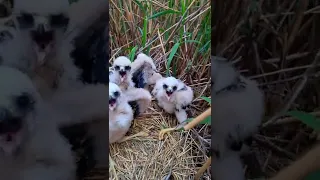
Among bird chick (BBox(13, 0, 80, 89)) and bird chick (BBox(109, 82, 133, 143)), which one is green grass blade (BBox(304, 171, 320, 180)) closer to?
bird chick (BBox(109, 82, 133, 143))

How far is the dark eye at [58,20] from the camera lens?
3.80 ft


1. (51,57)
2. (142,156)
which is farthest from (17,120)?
(142,156)

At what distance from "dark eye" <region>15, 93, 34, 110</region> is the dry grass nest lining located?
0.96ft

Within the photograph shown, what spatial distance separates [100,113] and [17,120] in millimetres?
221

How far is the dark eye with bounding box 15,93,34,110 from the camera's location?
1175mm

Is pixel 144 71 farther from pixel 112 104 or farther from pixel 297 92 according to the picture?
pixel 297 92

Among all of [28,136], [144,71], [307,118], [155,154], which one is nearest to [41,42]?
[28,136]

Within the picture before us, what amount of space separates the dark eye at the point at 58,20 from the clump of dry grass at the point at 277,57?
0.40 m

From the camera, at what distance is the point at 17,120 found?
46.4 inches

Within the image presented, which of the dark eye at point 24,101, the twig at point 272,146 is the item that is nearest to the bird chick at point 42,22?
the dark eye at point 24,101

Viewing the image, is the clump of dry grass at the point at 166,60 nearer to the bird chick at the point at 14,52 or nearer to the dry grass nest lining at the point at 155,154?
the dry grass nest lining at the point at 155,154

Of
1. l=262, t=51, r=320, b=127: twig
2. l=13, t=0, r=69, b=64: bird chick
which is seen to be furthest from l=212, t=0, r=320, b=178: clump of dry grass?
l=13, t=0, r=69, b=64: bird chick

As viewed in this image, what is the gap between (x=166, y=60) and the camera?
4.74ft

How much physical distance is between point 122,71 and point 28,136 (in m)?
0.35
